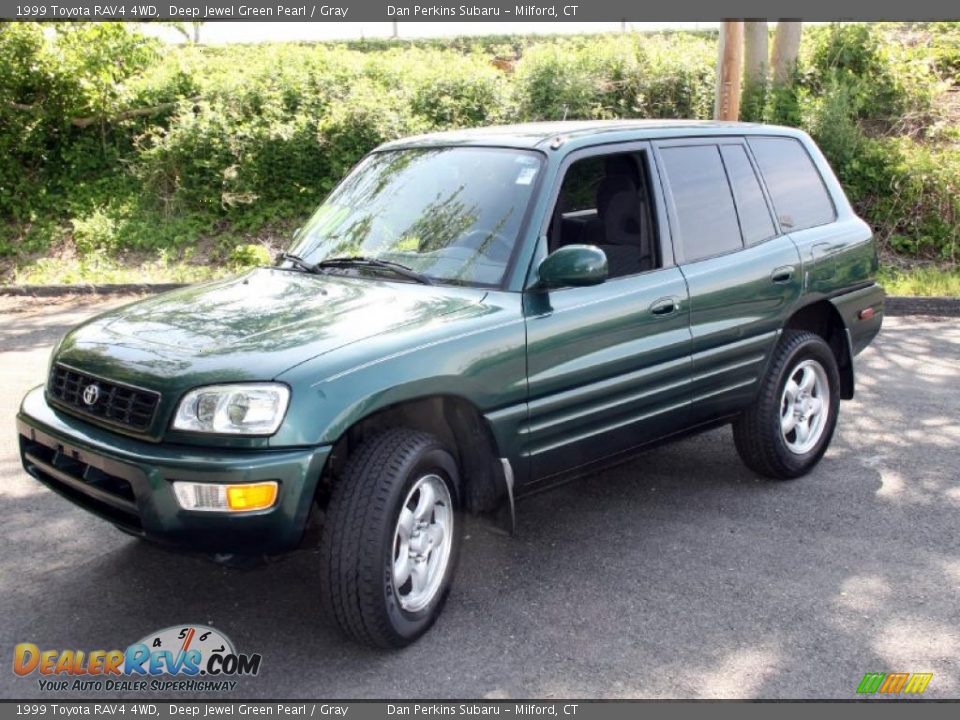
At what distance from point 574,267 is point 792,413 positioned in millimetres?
2174

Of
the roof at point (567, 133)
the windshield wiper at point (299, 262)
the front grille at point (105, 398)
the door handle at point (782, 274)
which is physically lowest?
the front grille at point (105, 398)

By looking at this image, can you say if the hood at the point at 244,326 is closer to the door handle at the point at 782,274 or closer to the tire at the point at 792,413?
the door handle at the point at 782,274

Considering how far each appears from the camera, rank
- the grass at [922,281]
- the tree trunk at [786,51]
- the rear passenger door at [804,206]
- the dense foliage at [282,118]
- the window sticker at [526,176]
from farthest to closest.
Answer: the tree trunk at [786,51]
the dense foliage at [282,118]
the grass at [922,281]
the rear passenger door at [804,206]
the window sticker at [526,176]

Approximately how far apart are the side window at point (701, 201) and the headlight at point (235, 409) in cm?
230

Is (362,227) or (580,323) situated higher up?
(362,227)

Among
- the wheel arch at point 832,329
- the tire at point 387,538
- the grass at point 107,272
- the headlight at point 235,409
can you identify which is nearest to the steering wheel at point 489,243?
the tire at point 387,538

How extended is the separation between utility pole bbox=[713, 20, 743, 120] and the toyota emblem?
8750 mm

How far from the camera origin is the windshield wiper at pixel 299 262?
4.54 meters

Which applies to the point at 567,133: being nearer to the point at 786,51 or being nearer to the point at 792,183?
the point at 792,183

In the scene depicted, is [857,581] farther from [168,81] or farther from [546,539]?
[168,81]

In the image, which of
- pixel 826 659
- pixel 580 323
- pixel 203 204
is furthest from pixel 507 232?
pixel 203 204

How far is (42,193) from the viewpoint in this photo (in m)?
13.7

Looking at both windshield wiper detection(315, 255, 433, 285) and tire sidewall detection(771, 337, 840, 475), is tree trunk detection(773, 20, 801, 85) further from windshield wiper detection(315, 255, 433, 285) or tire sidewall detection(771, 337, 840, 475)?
windshield wiper detection(315, 255, 433, 285)

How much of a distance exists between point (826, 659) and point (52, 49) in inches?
542
